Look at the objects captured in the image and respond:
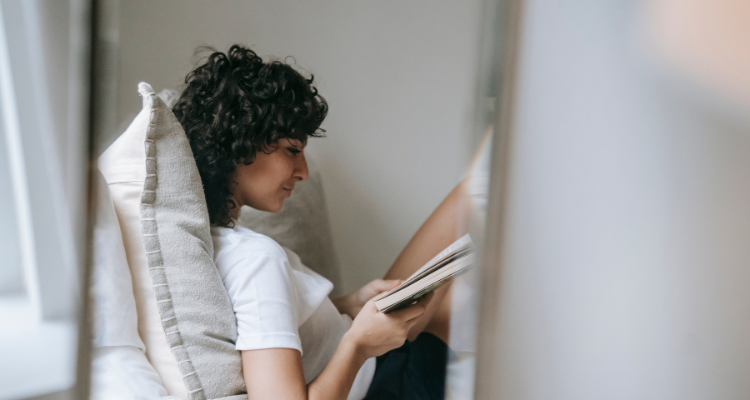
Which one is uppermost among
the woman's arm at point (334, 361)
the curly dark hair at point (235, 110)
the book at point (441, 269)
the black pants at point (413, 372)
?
the curly dark hair at point (235, 110)

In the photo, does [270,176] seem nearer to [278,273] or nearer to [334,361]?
[278,273]

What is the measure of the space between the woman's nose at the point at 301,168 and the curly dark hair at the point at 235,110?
41 millimetres

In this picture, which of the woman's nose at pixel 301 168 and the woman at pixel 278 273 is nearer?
the woman at pixel 278 273

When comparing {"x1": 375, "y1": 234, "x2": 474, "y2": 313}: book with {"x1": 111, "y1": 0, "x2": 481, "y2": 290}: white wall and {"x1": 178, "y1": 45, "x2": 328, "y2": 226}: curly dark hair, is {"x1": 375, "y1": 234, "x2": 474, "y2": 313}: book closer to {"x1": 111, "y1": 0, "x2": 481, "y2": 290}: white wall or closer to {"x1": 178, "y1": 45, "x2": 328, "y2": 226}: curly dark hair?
{"x1": 111, "y1": 0, "x2": 481, "y2": 290}: white wall

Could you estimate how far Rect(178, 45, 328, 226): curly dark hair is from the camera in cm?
54

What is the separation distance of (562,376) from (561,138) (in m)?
0.28

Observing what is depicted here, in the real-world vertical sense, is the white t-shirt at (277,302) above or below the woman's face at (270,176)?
below

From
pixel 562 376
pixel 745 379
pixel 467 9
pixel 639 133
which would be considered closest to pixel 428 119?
pixel 467 9

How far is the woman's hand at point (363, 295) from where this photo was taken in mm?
629

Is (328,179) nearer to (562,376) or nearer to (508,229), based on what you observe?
(508,229)

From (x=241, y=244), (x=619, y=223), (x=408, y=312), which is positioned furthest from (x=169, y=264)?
(x=619, y=223)

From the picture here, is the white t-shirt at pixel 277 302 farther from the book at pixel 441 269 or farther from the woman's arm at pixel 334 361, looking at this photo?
the book at pixel 441 269

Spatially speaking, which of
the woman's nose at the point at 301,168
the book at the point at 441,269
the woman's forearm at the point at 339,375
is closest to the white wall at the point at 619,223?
the book at the point at 441,269

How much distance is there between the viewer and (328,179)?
0.62m
